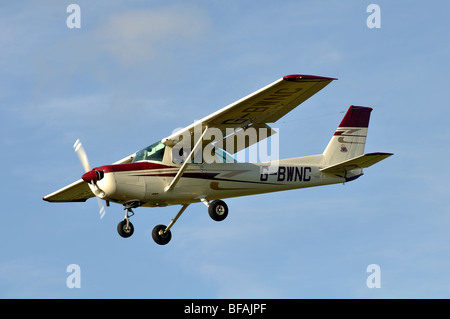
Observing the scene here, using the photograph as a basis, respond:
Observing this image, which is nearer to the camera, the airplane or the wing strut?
the airplane

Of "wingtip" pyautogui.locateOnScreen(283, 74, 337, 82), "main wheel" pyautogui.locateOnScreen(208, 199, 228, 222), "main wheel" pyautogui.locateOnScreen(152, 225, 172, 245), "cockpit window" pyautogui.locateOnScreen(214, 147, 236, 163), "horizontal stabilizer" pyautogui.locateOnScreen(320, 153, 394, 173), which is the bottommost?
"main wheel" pyautogui.locateOnScreen(152, 225, 172, 245)

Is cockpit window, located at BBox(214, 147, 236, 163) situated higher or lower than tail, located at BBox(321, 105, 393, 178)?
lower

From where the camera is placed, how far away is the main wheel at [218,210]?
2212 centimetres

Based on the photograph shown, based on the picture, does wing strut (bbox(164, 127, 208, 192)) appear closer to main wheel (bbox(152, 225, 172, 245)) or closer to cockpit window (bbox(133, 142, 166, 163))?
cockpit window (bbox(133, 142, 166, 163))

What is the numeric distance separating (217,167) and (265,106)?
2167 millimetres

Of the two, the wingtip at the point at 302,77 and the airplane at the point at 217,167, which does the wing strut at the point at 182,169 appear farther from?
the wingtip at the point at 302,77

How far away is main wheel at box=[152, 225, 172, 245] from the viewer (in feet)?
75.2

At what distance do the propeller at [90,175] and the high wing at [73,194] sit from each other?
6.42ft

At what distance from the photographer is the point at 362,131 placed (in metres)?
25.4

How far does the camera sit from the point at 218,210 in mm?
22156

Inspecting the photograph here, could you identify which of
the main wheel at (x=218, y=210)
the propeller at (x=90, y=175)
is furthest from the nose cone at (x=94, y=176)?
the main wheel at (x=218, y=210)

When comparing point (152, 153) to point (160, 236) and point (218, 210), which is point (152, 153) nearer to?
point (218, 210)

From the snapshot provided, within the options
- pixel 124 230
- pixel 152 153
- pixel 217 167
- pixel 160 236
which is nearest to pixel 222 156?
pixel 217 167

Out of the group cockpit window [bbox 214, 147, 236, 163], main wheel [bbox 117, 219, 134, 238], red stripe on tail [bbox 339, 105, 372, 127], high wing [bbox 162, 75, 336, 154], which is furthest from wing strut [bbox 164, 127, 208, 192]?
red stripe on tail [bbox 339, 105, 372, 127]
